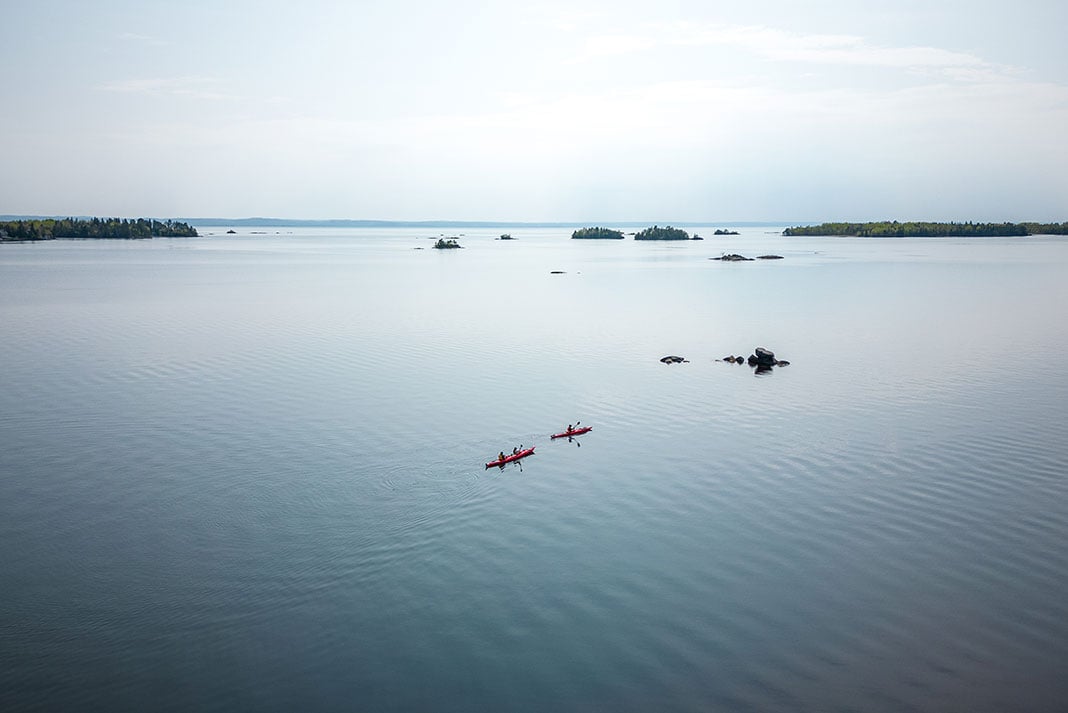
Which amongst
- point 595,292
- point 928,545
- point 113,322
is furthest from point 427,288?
point 928,545

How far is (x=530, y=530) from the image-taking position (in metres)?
20.1

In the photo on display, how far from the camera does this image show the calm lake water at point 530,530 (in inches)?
543

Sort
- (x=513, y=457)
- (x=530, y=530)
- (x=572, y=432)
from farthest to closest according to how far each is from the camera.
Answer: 1. (x=572, y=432)
2. (x=513, y=457)
3. (x=530, y=530)

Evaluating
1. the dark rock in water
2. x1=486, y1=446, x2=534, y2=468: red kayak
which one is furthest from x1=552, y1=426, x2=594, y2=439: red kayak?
the dark rock in water

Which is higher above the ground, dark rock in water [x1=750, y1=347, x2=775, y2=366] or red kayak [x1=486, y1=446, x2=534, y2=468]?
dark rock in water [x1=750, y1=347, x2=775, y2=366]

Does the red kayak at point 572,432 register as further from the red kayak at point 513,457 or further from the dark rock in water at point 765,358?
the dark rock in water at point 765,358

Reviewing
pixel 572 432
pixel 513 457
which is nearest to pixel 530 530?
pixel 513 457

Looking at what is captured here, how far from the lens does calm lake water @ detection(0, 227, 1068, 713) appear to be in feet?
45.2

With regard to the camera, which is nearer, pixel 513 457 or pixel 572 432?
pixel 513 457

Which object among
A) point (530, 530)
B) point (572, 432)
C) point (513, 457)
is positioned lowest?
point (530, 530)

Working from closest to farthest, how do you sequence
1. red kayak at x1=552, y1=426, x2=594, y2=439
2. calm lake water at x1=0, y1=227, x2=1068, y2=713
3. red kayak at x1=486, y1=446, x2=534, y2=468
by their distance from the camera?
calm lake water at x1=0, y1=227, x2=1068, y2=713
red kayak at x1=486, y1=446, x2=534, y2=468
red kayak at x1=552, y1=426, x2=594, y2=439

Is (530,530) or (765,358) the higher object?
(765,358)

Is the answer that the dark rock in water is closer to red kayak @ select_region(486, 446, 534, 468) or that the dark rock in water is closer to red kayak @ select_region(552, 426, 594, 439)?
red kayak @ select_region(552, 426, 594, 439)

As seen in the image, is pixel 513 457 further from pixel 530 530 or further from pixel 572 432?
pixel 530 530
